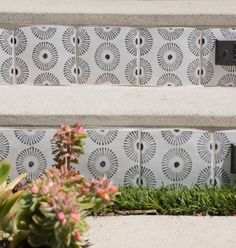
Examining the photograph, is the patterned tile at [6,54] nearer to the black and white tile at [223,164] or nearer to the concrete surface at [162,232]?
the concrete surface at [162,232]

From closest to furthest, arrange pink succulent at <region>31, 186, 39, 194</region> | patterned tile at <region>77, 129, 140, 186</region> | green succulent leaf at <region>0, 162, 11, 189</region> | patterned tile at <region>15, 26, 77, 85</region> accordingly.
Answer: pink succulent at <region>31, 186, 39, 194</region>
green succulent leaf at <region>0, 162, 11, 189</region>
patterned tile at <region>77, 129, 140, 186</region>
patterned tile at <region>15, 26, 77, 85</region>

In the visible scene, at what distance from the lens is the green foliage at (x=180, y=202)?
2.57m

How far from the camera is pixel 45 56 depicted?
3.00 m

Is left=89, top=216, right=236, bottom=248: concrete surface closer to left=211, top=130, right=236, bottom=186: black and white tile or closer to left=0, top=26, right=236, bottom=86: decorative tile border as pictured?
left=211, top=130, right=236, bottom=186: black and white tile

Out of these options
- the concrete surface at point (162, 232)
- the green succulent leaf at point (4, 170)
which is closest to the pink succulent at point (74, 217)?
the green succulent leaf at point (4, 170)

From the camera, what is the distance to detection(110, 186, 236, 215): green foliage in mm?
2570

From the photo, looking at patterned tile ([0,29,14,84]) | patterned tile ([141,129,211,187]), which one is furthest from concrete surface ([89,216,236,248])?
patterned tile ([0,29,14,84])

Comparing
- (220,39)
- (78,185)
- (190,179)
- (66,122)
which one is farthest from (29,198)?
(220,39)

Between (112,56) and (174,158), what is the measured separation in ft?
1.80

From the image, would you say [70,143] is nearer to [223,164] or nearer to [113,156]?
[113,156]

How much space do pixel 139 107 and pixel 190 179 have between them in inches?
13.3

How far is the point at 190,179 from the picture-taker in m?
2.74

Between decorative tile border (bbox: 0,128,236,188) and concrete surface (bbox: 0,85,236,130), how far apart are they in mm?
39

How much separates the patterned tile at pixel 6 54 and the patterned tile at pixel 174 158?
27.1 inches
